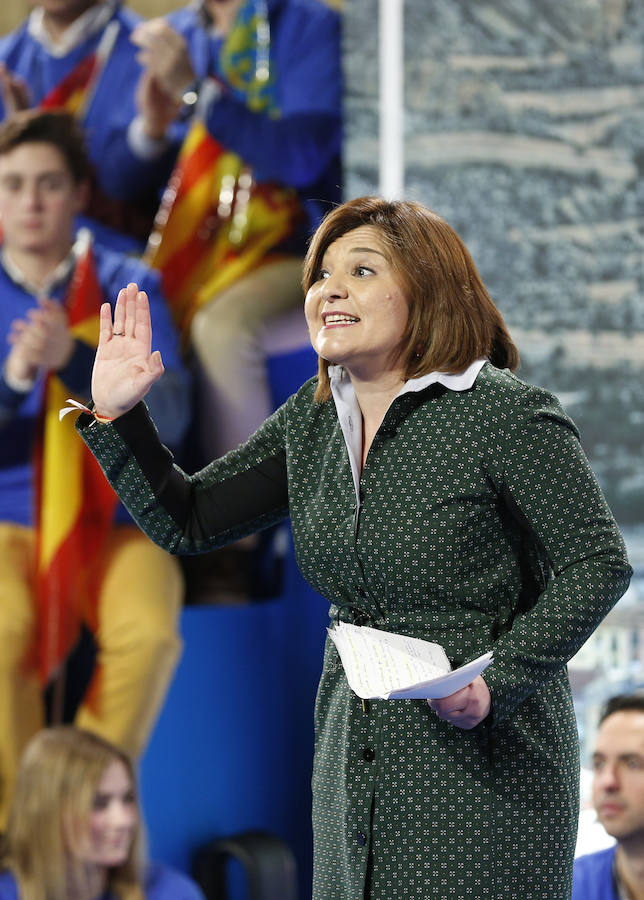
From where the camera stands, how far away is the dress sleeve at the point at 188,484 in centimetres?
159

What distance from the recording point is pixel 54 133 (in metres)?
3.76

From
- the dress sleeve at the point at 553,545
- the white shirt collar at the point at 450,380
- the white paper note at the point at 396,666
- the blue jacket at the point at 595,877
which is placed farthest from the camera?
the blue jacket at the point at 595,877

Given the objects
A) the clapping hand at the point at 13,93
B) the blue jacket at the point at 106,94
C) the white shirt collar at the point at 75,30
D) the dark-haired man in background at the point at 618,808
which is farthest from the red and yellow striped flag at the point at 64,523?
the dark-haired man in background at the point at 618,808

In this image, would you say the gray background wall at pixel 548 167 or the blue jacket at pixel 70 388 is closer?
the blue jacket at pixel 70 388

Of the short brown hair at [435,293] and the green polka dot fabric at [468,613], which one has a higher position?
the short brown hair at [435,293]

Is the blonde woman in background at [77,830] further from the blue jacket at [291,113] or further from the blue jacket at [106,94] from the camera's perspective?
the blue jacket at [291,113]

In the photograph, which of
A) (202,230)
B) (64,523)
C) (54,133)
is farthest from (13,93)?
(64,523)

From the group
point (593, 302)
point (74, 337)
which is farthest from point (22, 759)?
point (593, 302)

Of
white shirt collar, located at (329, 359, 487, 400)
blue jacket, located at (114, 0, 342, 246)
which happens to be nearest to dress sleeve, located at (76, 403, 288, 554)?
white shirt collar, located at (329, 359, 487, 400)

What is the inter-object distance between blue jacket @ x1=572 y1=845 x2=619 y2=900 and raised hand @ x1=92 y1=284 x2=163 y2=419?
164 centimetres

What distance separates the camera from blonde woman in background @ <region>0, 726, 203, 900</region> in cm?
335

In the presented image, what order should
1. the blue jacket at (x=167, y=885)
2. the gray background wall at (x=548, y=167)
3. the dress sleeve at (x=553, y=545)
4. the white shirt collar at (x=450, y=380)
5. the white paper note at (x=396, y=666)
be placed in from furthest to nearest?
the gray background wall at (x=548, y=167) < the blue jacket at (x=167, y=885) < the white shirt collar at (x=450, y=380) < the dress sleeve at (x=553, y=545) < the white paper note at (x=396, y=666)

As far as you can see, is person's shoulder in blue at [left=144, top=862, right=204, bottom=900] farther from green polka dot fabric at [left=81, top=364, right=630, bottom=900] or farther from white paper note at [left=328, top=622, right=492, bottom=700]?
white paper note at [left=328, top=622, right=492, bottom=700]

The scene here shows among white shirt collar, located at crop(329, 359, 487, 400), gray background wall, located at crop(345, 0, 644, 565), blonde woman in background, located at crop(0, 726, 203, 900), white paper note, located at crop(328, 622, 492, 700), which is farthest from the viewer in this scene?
gray background wall, located at crop(345, 0, 644, 565)
